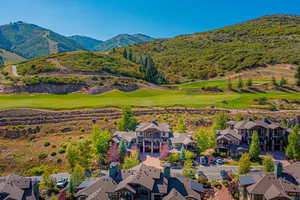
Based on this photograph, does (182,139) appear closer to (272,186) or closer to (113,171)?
(272,186)

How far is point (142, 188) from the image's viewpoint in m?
30.7

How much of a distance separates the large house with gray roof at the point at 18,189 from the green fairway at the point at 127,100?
5719 centimetres

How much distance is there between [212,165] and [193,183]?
58.6 feet

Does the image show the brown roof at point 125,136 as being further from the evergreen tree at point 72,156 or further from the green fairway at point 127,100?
the green fairway at point 127,100

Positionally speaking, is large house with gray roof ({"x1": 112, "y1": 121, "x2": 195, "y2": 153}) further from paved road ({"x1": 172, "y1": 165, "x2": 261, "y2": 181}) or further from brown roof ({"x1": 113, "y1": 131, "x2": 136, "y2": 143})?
Answer: paved road ({"x1": 172, "y1": 165, "x2": 261, "y2": 181})

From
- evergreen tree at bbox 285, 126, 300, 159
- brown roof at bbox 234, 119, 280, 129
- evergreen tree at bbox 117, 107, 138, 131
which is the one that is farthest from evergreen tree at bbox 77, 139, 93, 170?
evergreen tree at bbox 285, 126, 300, 159

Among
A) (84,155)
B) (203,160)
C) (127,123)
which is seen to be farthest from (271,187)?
(127,123)

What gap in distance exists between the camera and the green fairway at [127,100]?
90.1m

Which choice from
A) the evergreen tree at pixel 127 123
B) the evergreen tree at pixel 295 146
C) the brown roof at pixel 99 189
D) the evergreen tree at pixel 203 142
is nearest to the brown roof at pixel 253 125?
the evergreen tree at pixel 295 146

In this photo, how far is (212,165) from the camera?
163 ft

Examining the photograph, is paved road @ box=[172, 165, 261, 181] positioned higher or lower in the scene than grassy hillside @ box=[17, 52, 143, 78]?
lower

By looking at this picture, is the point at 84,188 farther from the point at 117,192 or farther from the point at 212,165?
the point at 212,165

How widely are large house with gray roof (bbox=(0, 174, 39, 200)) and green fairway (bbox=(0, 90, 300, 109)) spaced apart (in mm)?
57192

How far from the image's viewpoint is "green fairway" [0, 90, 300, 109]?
296 ft
